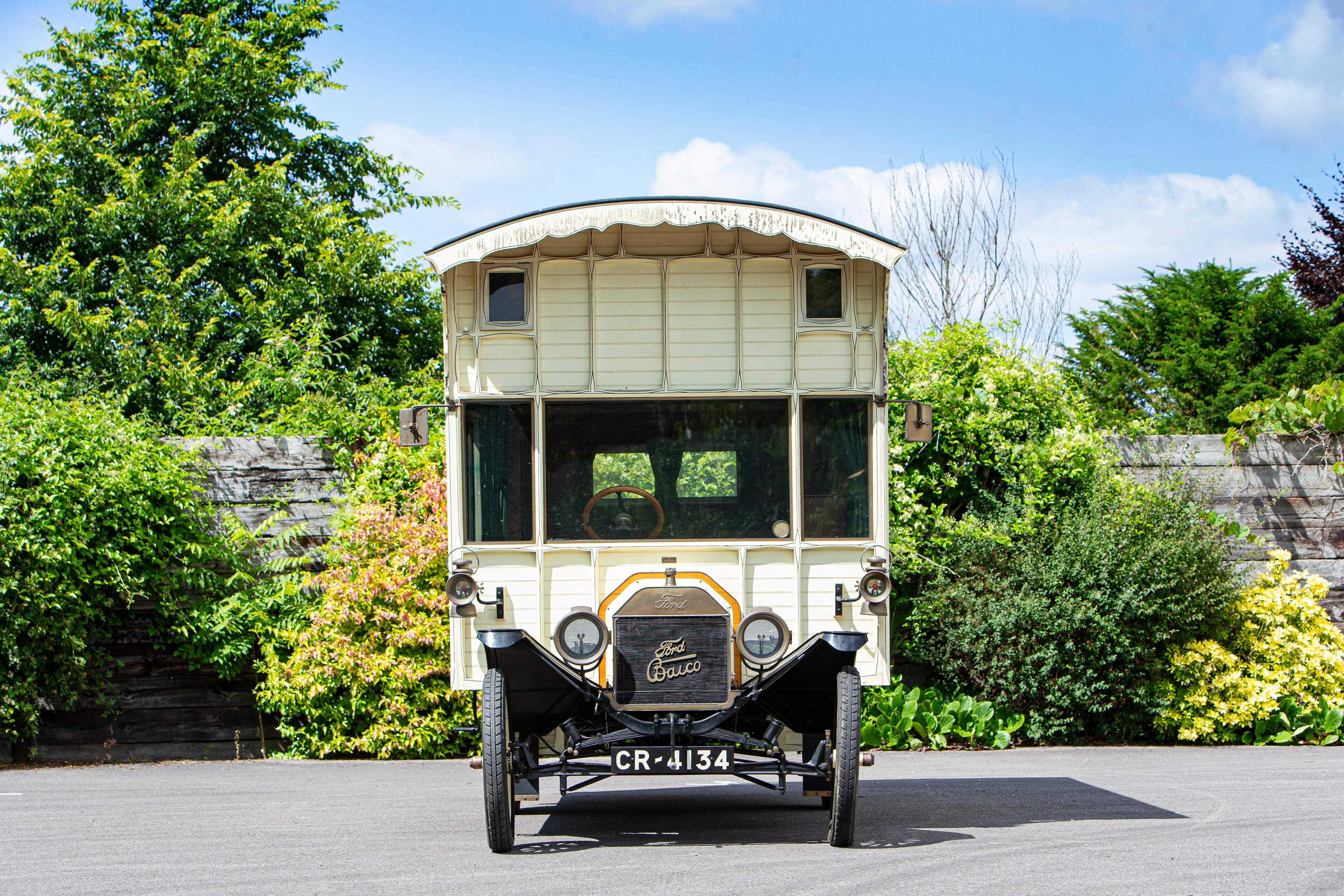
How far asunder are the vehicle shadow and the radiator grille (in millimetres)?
795

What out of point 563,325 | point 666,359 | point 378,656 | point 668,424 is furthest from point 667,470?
point 378,656

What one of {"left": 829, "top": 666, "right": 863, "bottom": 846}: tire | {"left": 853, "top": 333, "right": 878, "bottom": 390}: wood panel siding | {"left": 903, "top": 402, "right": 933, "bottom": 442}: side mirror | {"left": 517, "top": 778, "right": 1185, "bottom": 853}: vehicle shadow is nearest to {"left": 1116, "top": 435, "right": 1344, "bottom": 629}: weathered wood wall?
{"left": 517, "top": 778, "right": 1185, "bottom": 853}: vehicle shadow

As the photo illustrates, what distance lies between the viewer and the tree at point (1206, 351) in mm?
17734

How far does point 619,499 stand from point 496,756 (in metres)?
1.44

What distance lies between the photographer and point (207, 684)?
895cm

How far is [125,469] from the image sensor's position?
A: 8328 millimetres

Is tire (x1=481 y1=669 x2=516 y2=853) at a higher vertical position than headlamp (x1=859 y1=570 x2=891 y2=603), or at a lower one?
lower

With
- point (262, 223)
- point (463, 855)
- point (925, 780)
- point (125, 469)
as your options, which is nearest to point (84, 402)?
A: point (125, 469)

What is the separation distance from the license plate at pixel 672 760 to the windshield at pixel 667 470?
3.72 ft

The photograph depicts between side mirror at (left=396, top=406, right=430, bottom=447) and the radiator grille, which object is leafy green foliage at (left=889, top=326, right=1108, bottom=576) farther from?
the radiator grille

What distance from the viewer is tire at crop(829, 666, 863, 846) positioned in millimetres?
5156

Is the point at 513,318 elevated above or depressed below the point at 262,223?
below

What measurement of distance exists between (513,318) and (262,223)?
10.1 m

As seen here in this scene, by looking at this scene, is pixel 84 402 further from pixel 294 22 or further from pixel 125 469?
pixel 294 22
